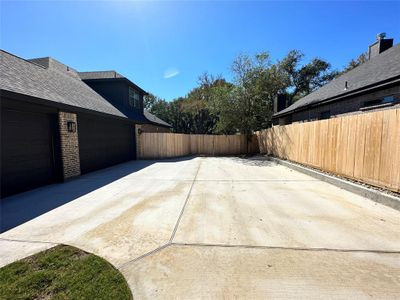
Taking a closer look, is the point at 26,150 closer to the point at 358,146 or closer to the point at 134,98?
the point at 358,146

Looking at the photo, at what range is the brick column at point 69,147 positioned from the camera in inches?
273

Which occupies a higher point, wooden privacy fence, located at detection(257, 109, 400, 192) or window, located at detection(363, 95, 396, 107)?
window, located at detection(363, 95, 396, 107)

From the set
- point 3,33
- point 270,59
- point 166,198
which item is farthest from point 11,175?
point 270,59

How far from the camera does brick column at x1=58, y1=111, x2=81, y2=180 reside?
22.8 feet

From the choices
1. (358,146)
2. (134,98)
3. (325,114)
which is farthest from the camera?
(134,98)

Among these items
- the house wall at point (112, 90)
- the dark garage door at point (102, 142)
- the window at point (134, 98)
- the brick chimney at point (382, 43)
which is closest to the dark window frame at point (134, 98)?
the window at point (134, 98)

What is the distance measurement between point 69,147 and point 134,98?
967 centimetres

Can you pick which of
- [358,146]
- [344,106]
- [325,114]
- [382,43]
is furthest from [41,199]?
[382,43]

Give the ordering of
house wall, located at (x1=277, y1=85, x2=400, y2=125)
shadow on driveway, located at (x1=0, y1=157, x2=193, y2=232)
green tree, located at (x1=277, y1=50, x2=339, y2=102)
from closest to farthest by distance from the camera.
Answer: shadow on driveway, located at (x1=0, y1=157, x2=193, y2=232)
house wall, located at (x1=277, y1=85, x2=400, y2=125)
green tree, located at (x1=277, y1=50, x2=339, y2=102)

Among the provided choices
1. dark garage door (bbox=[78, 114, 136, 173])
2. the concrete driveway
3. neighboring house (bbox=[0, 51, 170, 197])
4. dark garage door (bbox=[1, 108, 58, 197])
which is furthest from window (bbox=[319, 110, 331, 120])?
dark garage door (bbox=[1, 108, 58, 197])

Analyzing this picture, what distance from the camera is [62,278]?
2.25 metres

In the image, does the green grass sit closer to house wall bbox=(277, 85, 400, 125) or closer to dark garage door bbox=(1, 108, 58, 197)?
dark garage door bbox=(1, 108, 58, 197)

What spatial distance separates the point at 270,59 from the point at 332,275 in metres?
16.8

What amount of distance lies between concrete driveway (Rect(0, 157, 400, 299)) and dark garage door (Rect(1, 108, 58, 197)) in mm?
516
